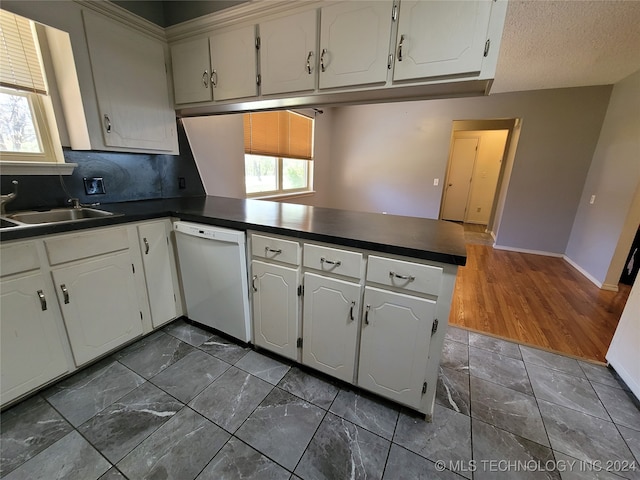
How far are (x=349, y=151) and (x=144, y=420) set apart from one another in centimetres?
496

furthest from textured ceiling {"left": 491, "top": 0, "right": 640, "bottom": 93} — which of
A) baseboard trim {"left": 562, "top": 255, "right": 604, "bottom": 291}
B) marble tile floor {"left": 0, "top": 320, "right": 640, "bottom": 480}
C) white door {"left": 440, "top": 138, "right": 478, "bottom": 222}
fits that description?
white door {"left": 440, "top": 138, "right": 478, "bottom": 222}

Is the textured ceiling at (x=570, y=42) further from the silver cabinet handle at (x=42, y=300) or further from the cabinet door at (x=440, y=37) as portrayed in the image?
the silver cabinet handle at (x=42, y=300)

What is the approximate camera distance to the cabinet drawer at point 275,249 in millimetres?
1423

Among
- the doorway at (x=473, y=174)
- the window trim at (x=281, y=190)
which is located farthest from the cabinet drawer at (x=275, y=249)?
the doorway at (x=473, y=174)

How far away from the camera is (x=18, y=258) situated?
1.20m

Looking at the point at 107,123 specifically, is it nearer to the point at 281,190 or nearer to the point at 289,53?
the point at 289,53

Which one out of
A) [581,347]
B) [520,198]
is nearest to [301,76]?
[581,347]

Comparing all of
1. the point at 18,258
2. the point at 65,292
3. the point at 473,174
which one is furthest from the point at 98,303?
the point at 473,174

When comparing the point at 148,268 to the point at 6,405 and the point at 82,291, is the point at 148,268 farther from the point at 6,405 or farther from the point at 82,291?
the point at 6,405

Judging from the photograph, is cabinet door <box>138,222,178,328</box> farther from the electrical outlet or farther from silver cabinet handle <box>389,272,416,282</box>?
silver cabinet handle <box>389,272,416,282</box>

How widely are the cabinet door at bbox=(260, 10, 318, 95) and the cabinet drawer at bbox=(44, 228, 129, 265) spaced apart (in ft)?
4.33

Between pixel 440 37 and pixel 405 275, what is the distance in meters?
1.17

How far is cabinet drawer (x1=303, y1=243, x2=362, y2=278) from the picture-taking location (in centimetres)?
127

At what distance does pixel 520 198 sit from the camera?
4.08 meters
